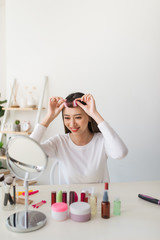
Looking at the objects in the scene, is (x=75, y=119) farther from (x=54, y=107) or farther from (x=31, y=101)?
(x=31, y=101)

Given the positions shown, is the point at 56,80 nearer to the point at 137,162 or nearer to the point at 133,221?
the point at 137,162

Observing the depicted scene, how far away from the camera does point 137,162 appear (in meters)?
2.34

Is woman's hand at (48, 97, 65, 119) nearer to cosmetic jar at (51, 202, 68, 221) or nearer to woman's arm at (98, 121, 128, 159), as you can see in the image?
woman's arm at (98, 121, 128, 159)

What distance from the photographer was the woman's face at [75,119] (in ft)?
4.56

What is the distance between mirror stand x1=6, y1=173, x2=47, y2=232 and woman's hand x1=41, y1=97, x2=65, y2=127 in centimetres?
65

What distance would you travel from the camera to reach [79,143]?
4.97 feet

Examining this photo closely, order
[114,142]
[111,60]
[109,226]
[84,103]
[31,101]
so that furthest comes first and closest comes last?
[31,101] < [111,60] < [84,103] < [114,142] < [109,226]

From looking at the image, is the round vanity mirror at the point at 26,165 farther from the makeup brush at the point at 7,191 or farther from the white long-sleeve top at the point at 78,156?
the white long-sleeve top at the point at 78,156

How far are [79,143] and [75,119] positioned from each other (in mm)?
204

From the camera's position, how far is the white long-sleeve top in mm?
1420

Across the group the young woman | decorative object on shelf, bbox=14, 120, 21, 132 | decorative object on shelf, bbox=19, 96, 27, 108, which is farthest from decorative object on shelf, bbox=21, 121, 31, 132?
the young woman

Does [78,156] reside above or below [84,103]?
below

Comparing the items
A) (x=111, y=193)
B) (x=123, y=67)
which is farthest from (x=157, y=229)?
(x=123, y=67)

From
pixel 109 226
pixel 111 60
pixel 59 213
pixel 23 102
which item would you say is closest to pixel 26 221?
pixel 59 213
